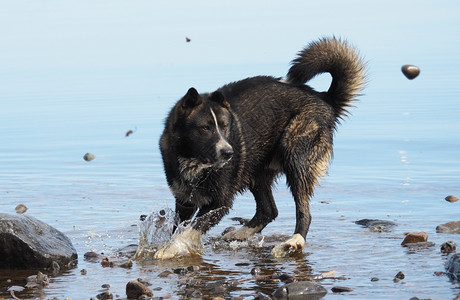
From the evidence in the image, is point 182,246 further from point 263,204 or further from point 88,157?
point 88,157

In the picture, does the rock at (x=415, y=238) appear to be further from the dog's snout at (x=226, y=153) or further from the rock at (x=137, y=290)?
the rock at (x=137, y=290)

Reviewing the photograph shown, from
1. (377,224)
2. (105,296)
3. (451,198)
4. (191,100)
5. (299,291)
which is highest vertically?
(191,100)

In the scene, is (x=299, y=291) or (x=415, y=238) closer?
(x=299, y=291)

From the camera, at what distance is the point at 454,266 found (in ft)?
19.8

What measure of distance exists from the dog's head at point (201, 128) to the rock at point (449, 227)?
196 centimetres

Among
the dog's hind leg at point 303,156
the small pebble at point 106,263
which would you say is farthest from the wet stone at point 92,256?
the dog's hind leg at point 303,156

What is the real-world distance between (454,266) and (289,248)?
5.17 feet

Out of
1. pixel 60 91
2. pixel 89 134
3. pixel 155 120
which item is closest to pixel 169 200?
pixel 89 134

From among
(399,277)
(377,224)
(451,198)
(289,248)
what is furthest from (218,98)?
(451,198)

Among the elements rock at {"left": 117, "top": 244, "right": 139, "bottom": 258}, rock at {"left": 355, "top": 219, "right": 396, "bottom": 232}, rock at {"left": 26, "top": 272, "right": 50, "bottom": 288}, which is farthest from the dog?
rock at {"left": 26, "top": 272, "right": 50, "bottom": 288}

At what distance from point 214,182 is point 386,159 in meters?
5.13

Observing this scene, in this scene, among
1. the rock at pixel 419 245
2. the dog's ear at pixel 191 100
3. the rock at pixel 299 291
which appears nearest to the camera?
the rock at pixel 299 291

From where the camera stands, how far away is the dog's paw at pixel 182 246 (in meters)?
7.24

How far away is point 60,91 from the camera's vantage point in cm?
2252
